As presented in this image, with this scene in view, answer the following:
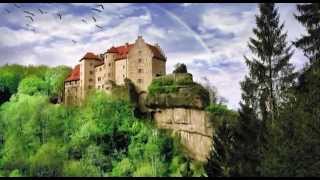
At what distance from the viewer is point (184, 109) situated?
166ft

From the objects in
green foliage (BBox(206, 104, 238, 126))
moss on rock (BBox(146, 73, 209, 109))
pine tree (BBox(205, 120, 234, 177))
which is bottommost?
pine tree (BBox(205, 120, 234, 177))

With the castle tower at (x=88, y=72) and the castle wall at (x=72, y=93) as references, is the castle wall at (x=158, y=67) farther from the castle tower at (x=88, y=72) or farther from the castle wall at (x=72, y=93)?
the castle wall at (x=72, y=93)

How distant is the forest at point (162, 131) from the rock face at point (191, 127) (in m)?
0.76

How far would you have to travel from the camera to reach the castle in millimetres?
52719

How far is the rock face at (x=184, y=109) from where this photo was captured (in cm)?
4938

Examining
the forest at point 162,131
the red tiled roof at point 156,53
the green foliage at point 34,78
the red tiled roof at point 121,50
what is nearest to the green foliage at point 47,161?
the forest at point 162,131

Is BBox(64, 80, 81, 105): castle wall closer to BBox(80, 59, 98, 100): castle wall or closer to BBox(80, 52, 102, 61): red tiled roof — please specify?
BBox(80, 59, 98, 100): castle wall

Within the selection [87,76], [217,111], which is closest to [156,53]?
[87,76]

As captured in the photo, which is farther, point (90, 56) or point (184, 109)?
point (90, 56)

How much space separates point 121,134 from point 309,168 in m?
38.6

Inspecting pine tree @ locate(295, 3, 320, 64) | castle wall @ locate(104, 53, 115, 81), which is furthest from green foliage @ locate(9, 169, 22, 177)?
pine tree @ locate(295, 3, 320, 64)

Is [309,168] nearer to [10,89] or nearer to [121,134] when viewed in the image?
[121,134]

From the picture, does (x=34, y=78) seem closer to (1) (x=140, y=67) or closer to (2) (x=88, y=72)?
(2) (x=88, y=72)

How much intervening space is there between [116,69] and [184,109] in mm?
7623
